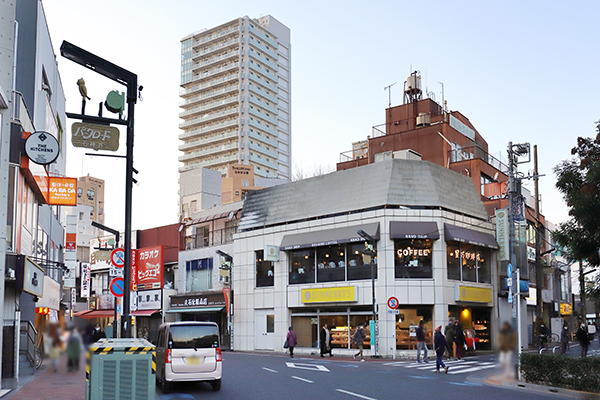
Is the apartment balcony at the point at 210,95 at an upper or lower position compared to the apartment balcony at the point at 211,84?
lower

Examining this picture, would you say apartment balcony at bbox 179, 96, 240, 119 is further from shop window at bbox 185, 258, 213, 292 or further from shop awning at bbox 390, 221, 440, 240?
shop awning at bbox 390, 221, 440, 240

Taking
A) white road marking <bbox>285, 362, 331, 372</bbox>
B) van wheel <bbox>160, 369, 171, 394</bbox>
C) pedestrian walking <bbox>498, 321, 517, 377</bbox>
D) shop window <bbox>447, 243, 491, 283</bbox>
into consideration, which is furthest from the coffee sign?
shop window <bbox>447, 243, 491, 283</bbox>

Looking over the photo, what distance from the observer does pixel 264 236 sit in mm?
43250

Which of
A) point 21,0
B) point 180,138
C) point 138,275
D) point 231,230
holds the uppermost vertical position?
point 180,138

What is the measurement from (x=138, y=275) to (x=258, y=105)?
7304cm

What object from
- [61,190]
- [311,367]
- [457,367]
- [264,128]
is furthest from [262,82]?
[457,367]

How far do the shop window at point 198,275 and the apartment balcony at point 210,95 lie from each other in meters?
73.2

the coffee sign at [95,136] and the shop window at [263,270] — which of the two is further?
the shop window at [263,270]

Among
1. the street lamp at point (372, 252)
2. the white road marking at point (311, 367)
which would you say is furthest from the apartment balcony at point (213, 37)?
the white road marking at point (311, 367)

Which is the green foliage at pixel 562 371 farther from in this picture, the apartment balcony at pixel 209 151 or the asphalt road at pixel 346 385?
the apartment balcony at pixel 209 151

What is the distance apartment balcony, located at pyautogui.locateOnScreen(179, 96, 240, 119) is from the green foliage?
10669cm

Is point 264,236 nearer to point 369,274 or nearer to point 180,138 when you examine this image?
point 369,274

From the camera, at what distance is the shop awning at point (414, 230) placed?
118 feet

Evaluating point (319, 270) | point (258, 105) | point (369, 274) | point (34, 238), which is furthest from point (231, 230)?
point (258, 105)
